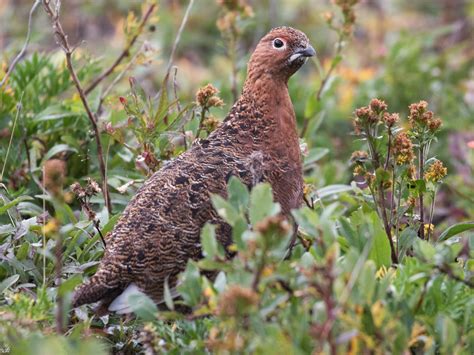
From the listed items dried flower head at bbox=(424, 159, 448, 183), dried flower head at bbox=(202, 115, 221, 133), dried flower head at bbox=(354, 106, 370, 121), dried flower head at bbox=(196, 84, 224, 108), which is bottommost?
dried flower head at bbox=(424, 159, 448, 183)

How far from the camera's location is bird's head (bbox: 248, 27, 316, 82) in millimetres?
4145

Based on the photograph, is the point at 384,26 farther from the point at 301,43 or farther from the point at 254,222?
the point at 254,222

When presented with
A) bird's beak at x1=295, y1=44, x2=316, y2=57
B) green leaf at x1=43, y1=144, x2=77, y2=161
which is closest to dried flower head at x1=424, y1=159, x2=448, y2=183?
bird's beak at x1=295, y1=44, x2=316, y2=57

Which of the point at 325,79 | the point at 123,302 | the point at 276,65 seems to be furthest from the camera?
the point at 325,79

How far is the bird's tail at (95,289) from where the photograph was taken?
3.44m

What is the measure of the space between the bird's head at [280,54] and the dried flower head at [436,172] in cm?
91

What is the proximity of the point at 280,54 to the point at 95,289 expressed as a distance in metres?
1.43

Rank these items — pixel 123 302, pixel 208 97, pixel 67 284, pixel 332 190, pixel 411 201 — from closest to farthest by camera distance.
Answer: pixel 67 284 → pixel 123 302 → pixel 411 201 → pixel 208 97 → pixel 332 190

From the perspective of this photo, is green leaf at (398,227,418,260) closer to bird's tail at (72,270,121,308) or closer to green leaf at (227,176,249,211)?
green leaf at (227,176,249,211)

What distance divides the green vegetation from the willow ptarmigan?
121 mm

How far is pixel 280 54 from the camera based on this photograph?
13.6 ft

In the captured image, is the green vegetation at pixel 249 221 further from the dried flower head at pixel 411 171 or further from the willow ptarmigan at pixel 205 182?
the willow ptarmigan at pixel 205 182

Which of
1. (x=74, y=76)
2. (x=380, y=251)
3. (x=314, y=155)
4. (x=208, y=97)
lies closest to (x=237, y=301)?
(x=380, y=251)

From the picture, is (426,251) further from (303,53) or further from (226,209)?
(303,53)
